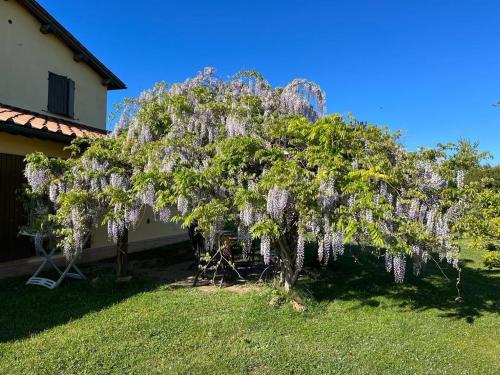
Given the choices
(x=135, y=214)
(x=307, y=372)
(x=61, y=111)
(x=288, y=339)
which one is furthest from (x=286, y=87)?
(x=61, y=111)

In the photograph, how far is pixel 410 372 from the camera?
3.99 meters

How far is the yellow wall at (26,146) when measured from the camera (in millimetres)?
7832

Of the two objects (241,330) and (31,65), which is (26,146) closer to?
(31,65)

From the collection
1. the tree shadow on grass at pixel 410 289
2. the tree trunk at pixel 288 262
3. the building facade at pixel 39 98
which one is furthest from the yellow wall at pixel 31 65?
the tree shadow on grass at pixel 410 289

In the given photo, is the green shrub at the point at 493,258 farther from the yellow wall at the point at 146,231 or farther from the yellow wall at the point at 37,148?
the yellow wall at the point at 146,231

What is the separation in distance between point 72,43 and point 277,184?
362 inches

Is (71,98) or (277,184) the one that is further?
(71,98)

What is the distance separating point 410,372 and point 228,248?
11.5 feet

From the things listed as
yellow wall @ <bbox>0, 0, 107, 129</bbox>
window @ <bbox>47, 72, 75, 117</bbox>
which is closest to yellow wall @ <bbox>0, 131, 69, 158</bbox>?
yellow wall @ <bbox>0, 0, 107, 129</bbox>

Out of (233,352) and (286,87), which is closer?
(233,352)

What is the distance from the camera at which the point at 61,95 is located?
36.4 feet

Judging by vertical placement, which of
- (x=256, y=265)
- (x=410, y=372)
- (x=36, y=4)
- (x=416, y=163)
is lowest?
(x=410, y=372)

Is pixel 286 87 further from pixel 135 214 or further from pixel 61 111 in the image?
pixel 61 111

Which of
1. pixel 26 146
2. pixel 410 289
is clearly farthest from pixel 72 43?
pixel 410 289
